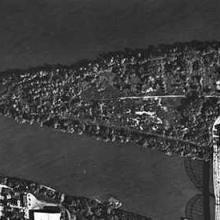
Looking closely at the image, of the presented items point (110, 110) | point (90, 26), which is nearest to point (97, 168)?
point (110, 110)

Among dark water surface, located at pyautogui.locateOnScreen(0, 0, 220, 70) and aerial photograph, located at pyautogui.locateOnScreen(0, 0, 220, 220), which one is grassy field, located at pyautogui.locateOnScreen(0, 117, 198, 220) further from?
dark water surface, located at pyautogui.locateOnScreen(0, 0, 220, 70)

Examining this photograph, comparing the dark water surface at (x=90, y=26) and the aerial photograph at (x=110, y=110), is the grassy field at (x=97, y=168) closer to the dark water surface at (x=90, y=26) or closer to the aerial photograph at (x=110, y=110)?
the aerial photograph at (x=110, y=110)

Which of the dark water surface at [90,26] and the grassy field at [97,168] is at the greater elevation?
the dark water surface at [90,26]

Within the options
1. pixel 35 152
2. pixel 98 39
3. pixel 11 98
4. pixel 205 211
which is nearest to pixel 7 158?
pixel 35 152

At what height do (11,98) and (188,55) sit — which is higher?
(188,55)

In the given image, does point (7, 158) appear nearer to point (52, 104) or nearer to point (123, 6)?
point (52, 104)

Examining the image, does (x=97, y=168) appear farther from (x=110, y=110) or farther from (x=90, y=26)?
(x=90, y=26)

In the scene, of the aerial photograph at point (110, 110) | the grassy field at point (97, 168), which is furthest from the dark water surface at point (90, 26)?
the grassy field at point (97, 168)
